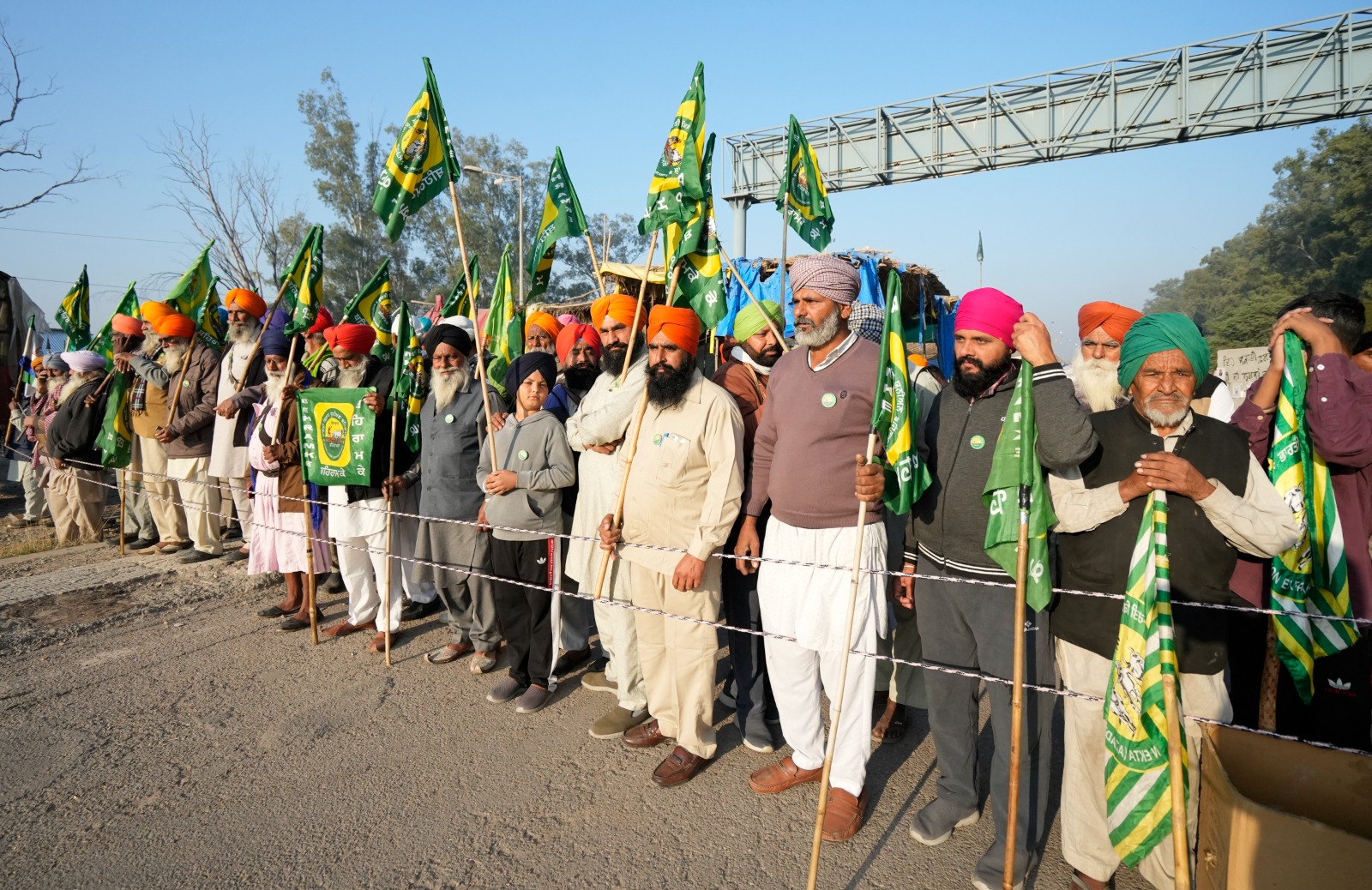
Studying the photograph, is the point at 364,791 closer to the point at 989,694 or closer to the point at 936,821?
the point at 936,821

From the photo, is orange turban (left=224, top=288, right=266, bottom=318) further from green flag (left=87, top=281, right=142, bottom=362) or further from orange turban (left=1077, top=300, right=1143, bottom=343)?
orange turban (left=1077, top=300, right=1143, bottom=343)

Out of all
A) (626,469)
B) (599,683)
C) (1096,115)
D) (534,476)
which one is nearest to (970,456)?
(626,469)

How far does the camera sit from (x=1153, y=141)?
16.3 m

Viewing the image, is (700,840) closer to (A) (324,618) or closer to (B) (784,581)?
(B) (784,581)

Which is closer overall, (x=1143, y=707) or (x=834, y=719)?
(x=1143, y=707)

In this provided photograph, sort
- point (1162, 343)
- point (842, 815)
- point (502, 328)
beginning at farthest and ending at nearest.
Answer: point (502, 328)
point (842, 815)
point (1162, 343)

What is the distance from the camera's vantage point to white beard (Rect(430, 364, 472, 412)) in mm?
5102

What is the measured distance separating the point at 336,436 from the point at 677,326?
286 cm

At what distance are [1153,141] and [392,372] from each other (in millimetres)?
16808

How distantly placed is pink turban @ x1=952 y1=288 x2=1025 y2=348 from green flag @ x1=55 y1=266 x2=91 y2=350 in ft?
32.7

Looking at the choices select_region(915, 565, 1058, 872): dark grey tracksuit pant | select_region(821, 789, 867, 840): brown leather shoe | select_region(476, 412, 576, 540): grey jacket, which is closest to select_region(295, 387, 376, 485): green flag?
select_region(476, 412, 576, 540): grey jacket

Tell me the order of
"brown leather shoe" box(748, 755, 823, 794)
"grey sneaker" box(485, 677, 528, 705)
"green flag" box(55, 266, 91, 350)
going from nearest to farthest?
1. "brown leather shoe" box(748, 755, 823, 794)
2. "grey sneaker" box(485, 677, 528, 705)
3. "green flag" box(55, 266, 91, 350)

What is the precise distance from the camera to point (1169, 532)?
9.02ft

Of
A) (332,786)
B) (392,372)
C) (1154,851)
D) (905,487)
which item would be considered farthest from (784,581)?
(392,372)
